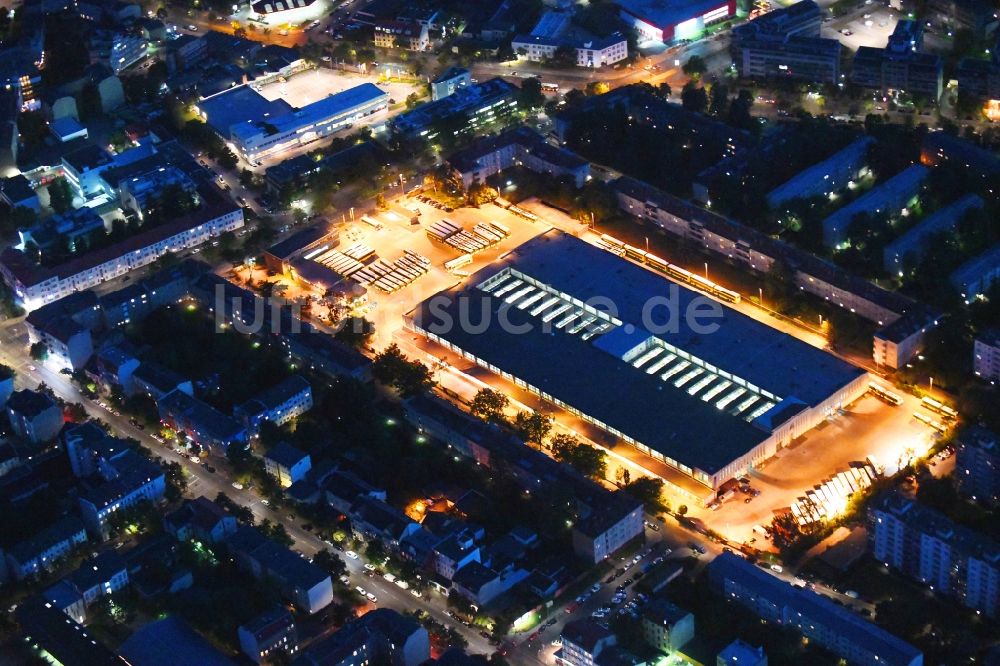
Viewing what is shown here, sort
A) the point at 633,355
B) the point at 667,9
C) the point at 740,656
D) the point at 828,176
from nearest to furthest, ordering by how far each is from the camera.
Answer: the point at 740,656 < the point at 633,355 < the point at 828,176 < the point at 667,9

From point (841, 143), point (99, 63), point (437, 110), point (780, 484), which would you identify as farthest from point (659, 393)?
point (99, 63)

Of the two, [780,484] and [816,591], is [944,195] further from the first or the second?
[816,591]

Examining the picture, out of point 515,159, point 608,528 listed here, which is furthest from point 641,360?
point 515,159

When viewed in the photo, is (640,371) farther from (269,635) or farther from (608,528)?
(269,635)

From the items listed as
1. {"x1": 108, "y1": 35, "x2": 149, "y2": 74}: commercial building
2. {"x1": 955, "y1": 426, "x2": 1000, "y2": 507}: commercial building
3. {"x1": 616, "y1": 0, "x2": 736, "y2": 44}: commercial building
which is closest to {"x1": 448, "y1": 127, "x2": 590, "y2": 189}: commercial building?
{"x1": 616, "y1": 0, "x2": 736, "y2": 44}: commercial building

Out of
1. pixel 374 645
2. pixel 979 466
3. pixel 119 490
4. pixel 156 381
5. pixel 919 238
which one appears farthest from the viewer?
pixel 919 238

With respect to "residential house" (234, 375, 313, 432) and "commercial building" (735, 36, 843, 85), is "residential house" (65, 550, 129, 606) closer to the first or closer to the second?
"residential house" (234, 375, 313, 432)

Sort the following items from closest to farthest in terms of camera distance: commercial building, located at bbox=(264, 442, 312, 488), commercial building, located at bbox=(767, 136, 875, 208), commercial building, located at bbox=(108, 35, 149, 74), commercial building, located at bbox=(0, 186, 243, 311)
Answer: commercial building, located at bbox=(264, 442, 312, 488) → commercial building, located at bbox=(0, 186, 243, 311) → commercial building, located at bbox=(767, 136, 875, 208) → commercial building, located at bbox=(108, 35, 149, 74)
